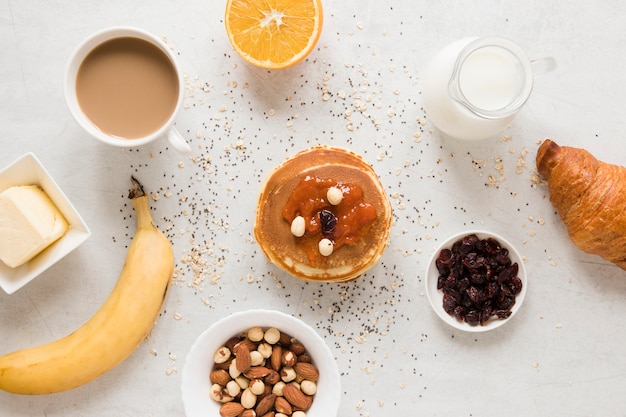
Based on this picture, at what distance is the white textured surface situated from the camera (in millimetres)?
2029

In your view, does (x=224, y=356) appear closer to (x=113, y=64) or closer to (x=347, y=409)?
(x=347, y=409)

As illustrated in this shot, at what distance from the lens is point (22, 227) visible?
1.78 metres

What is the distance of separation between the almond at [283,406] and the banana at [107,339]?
1.46 ft

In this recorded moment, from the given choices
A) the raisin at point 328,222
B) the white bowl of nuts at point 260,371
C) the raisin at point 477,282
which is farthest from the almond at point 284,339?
the raisin at point 477,282

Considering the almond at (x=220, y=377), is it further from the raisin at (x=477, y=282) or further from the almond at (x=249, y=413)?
the raisin at (x=477, y=282)

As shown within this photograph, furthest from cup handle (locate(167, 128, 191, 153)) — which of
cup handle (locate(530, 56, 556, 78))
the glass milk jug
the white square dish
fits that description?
cup handle (locate(530, 56, 556, 78))

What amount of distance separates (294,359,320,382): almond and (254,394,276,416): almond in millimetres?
106

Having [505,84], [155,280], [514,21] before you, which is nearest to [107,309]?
[155,280]

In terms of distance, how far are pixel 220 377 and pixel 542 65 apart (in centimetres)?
130

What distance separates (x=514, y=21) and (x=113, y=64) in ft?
4.00

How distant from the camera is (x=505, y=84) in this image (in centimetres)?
180

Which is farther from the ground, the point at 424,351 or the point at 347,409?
the point at 424,351

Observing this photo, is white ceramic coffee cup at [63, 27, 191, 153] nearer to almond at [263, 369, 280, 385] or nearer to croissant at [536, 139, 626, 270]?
almond at [263, 369, 280, 385]

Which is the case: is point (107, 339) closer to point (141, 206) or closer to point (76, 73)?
point (141, 206)
